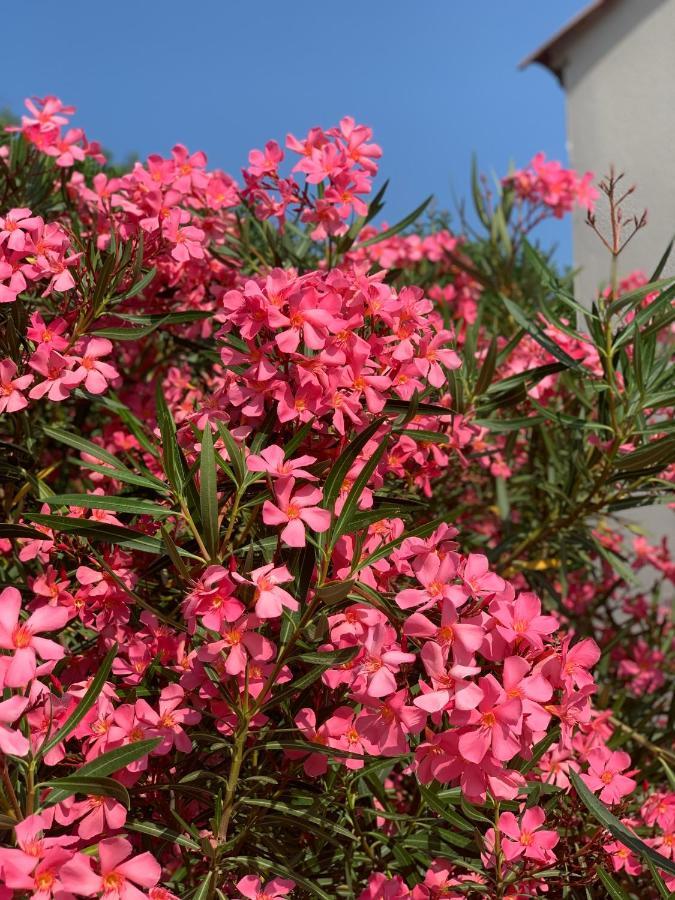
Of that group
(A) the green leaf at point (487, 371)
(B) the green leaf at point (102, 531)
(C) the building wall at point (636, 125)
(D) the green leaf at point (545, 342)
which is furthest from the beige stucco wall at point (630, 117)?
(B) the green leaf at point (102, 531)

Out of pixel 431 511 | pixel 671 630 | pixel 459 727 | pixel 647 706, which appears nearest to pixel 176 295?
pixel 431 511

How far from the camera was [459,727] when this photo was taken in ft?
2.64

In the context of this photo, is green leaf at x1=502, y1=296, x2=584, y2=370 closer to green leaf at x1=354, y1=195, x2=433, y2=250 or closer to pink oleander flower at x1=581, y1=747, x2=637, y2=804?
green leaf at x1=354, y1=195, x2=433, y2=250

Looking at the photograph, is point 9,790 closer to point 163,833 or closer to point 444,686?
point 163,833

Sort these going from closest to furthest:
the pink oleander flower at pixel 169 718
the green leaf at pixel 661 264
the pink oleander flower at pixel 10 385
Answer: the pink oleander flower at pixel 169 718, the pink oleander flower at pixel 10 385, the green leaf at pixel 661 264

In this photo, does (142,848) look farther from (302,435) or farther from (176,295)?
(176,295)

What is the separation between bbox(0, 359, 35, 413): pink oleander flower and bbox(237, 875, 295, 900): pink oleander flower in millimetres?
641

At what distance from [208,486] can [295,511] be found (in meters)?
0.09

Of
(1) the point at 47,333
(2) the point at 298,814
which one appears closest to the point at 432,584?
(2) the point at 298,814

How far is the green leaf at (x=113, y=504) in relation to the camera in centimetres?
91

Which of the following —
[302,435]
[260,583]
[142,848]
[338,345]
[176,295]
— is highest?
[176,295]

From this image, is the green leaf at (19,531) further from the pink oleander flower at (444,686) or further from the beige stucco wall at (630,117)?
the beige stucco wall at (630,117)

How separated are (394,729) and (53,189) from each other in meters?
1.52

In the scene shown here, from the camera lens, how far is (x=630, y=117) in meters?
2.19
